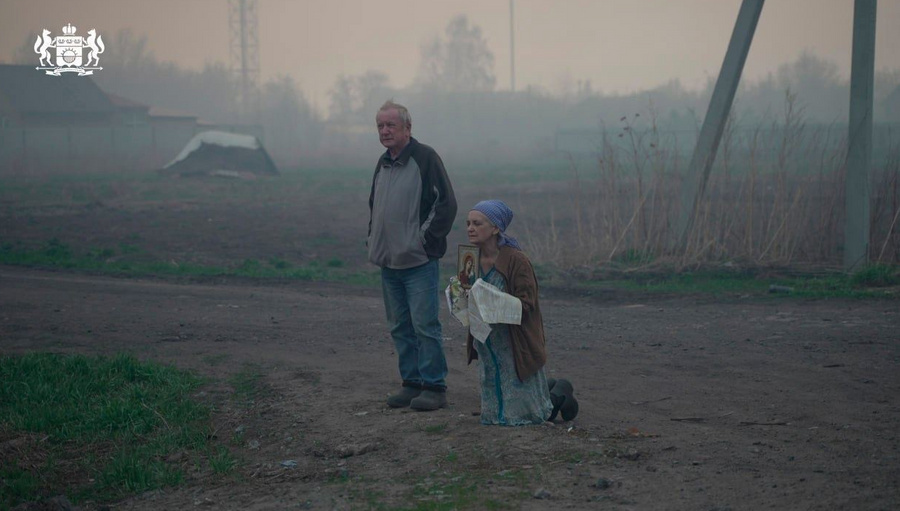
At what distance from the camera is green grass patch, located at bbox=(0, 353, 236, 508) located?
5441 millimetres

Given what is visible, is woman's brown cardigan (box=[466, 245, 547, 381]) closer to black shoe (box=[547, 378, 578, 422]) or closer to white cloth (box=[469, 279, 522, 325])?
white cloth (box=[469, 279, 522, 325])

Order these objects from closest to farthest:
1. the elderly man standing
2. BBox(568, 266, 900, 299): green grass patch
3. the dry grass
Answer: the elderly man standing, BBox(568, 266, 900, 299): green grass patch, the dry grass

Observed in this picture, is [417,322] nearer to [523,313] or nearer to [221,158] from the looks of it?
[523,313]

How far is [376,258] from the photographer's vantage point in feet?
20.1

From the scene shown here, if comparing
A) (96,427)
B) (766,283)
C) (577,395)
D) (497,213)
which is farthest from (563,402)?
(766,283)

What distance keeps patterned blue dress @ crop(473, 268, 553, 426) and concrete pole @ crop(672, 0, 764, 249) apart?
8393mm

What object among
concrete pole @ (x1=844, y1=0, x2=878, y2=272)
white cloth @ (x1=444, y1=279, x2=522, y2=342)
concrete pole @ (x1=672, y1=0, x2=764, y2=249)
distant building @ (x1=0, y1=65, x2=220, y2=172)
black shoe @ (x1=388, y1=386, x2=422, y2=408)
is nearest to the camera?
white cloth @ (x1=444, y1=279, x2=522, y2=342)

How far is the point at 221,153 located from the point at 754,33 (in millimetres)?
26786

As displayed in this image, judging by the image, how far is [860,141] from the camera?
12195 millimetres

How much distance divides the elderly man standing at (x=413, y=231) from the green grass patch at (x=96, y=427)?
151 centimetres

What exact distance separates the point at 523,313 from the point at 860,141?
8.72m

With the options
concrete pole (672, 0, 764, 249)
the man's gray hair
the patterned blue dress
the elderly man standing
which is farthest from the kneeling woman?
concrete pole (672, 0, 764, 249)

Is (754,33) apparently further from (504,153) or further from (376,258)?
(504,153)

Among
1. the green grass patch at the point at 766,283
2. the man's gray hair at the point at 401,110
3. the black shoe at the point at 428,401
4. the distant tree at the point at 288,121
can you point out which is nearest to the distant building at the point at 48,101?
the distant tree at the point at 288,121
